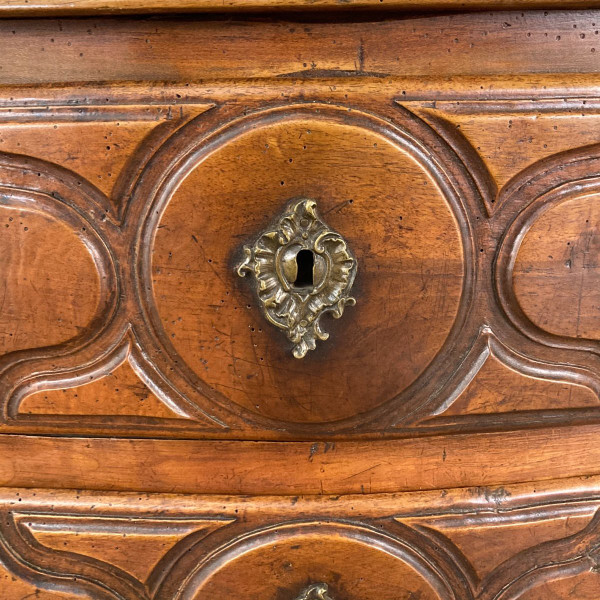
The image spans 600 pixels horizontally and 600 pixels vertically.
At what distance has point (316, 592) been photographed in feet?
2.20

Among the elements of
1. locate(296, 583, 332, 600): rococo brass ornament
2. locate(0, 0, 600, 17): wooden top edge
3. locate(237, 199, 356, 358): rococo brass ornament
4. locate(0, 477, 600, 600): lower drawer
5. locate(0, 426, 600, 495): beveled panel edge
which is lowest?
locate(296, 583, 332, 600): rococo brass ornament

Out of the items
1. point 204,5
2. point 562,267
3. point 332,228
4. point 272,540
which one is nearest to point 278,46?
point 204,5

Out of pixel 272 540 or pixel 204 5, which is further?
pixel 272 540

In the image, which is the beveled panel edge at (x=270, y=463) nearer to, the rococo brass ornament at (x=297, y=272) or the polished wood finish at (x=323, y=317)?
the polished wood finish at (x=323, y=317)

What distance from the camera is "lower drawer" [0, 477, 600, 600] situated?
2.21 feet

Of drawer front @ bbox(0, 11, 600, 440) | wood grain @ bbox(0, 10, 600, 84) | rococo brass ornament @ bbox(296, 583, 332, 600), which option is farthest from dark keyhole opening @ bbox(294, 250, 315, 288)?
rococo brass ornament @ bbox(296, 583, 332, 600)

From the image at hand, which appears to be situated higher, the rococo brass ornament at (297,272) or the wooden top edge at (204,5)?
the wooden top edge at (204,5)

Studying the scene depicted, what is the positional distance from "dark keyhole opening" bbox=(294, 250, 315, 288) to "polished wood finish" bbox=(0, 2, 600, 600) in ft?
0.14

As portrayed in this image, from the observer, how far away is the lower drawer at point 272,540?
0.67 meters

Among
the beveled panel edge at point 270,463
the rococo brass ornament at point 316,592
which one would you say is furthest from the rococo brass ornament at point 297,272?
the rococo brass ornament at point 316,592

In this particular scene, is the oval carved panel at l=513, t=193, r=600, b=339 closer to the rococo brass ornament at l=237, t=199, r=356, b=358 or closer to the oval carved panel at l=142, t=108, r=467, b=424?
the oval carved panel at l=142, t=108, r=467, b=424

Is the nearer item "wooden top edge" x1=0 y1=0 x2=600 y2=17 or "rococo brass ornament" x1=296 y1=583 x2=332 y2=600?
"wooden top edge" x1=0 y1=0 x2=600 y2=17

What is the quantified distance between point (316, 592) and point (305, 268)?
342 mm

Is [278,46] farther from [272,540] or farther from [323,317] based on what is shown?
[272,540]
